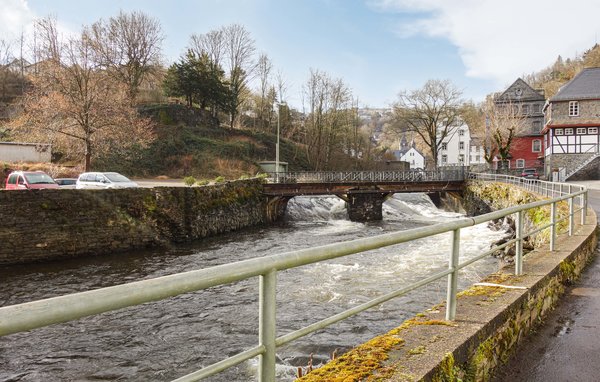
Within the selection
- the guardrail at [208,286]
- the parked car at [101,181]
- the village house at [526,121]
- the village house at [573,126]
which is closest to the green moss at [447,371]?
the guardrail at [208,286]

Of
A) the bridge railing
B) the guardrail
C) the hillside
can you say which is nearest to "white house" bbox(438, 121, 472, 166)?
the hillside

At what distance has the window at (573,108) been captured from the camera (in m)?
44.4

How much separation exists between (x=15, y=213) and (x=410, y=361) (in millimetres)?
17453

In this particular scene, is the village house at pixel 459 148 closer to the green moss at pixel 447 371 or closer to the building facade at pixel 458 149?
the building facade at pixel 458 149

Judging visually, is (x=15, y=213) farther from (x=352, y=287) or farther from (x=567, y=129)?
(x=567, y=129)

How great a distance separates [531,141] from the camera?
5600 centimetres

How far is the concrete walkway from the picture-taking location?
3.64 meters

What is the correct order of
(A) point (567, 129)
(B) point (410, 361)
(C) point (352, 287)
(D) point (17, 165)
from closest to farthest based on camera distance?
(B) point (410, 361), (C) point (352, 287), (D) point (17, 165), (A) point (567, 129)

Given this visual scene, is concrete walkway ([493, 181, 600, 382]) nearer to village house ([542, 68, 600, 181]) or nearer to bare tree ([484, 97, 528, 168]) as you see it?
village house ([542, 68, 600, 181])

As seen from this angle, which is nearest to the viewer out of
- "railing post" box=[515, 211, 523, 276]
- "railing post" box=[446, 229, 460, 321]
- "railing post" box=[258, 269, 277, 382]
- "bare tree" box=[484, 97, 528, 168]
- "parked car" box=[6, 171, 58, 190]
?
"railing post" box=[258, 269, 277, 382]

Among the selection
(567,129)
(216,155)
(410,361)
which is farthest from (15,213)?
(567,129)

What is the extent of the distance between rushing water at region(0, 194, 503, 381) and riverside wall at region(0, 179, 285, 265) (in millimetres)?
1103

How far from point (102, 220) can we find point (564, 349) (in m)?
17.9

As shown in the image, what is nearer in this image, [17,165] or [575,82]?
[17,165]
